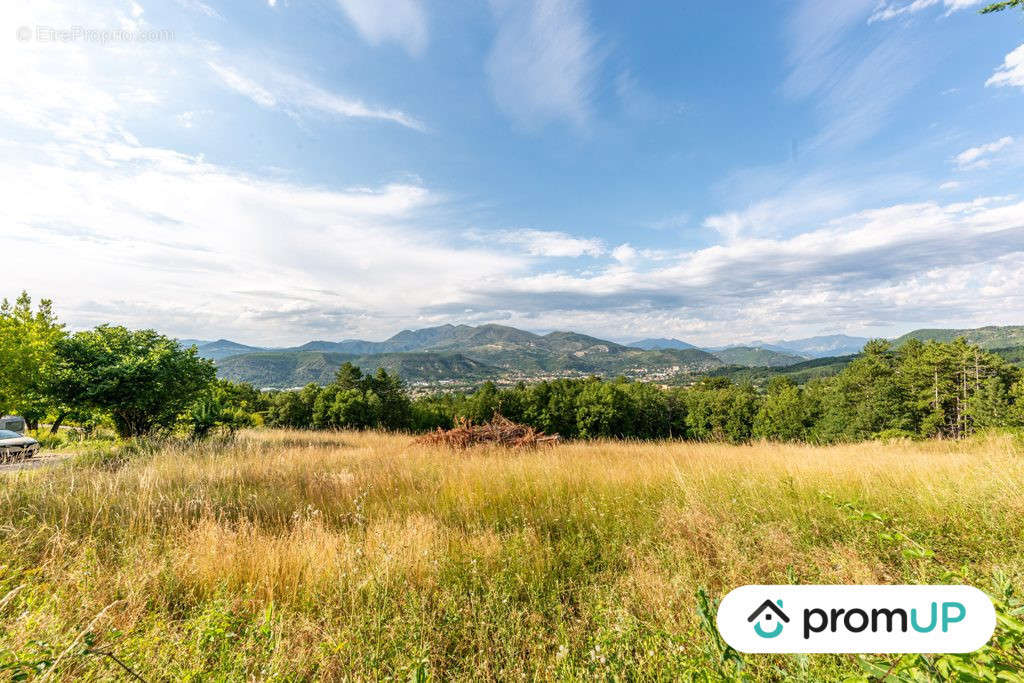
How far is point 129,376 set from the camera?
10.0 meters

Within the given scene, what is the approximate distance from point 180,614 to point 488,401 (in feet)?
154

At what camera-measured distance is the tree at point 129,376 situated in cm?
973

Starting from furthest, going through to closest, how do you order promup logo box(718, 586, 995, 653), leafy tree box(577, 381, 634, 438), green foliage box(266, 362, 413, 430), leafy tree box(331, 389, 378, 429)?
Answer: leafy tree box(577, 381, 634, 438), green foliage box(266, 362, 413, 430), leafy tree box(331, 389, 378, 429), promup logo box(718, 586, 995, 653)

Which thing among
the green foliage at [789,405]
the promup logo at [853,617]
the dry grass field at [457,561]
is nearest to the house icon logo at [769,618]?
the promup logo at [853,617]

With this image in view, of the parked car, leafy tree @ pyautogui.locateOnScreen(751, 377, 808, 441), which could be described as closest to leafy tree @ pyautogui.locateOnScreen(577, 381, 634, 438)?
leafy tree @ pyautogui.locateOnScreen(751, 377, 808, 441)

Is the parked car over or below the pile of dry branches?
below

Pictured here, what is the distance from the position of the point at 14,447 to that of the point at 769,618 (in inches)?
763

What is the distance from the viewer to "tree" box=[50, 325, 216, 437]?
9727 mm

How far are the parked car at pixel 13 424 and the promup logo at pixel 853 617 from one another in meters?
28.3

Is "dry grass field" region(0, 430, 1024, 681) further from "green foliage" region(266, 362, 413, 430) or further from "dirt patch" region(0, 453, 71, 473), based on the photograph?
→ "green foliage" region(266, 362, 413, 430)

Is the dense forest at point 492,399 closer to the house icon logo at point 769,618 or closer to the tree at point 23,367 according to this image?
the tree at point 23,367

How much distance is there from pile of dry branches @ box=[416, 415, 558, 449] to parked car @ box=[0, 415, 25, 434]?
2137 cm

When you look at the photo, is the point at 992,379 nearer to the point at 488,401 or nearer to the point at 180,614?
the point at 488,401

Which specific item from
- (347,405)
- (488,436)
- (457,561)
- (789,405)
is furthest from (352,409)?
(789,405)
